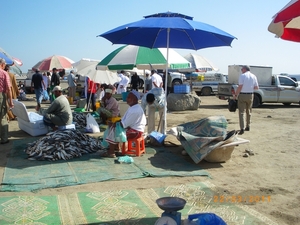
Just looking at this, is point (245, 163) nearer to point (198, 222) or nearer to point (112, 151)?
point (112, 151)

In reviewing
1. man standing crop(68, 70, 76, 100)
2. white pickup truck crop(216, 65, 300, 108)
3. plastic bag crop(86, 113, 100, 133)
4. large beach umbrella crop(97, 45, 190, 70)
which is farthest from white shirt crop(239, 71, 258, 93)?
man standing crop(68, 70, 76, 100)

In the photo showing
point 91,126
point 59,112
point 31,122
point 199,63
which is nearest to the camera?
point 59,112

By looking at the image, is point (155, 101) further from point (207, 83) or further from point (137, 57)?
point (207, 83)

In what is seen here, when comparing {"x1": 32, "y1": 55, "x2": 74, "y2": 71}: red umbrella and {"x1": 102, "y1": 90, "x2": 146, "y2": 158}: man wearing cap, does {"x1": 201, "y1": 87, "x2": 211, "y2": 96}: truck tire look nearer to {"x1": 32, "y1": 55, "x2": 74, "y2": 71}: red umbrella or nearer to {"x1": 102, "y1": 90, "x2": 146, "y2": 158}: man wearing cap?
{"x1": 32, "y1": 55, "x2": 74, "y2": 71}: red umbrella

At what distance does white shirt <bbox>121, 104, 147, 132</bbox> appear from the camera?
648 centimetres

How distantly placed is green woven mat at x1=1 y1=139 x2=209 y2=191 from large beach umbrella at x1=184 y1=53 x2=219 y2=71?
14.1 meters

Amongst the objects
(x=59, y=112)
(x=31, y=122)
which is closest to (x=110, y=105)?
(x=59, y=112)

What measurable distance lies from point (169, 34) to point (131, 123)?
279 cm

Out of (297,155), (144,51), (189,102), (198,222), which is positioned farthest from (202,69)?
(198,222)

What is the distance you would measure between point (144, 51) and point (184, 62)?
1381mm

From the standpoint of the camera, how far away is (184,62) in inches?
391

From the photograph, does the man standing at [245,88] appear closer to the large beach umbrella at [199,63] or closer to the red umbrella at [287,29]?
the red umbrella at [287,29]

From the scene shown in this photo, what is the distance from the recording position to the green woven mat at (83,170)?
5.06m

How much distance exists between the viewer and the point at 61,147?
654 centimetres
